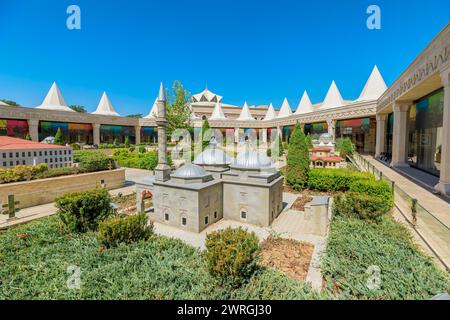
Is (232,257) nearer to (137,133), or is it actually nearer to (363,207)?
(363,207)

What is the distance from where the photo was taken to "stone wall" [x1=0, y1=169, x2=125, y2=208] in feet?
40.7

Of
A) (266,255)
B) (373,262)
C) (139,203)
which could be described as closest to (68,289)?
(266,255)

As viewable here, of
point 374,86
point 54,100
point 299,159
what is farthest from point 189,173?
point 54,100

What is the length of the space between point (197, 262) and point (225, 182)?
16.4 feet

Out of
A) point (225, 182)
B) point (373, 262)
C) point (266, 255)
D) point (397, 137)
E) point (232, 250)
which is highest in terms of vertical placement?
point (397, 137)

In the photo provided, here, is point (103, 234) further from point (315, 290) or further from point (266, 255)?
point (315, 290)

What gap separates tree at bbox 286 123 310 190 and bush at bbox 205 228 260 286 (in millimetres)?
11440

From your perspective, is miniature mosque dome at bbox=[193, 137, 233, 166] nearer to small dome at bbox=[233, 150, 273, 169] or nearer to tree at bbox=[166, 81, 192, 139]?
small dome at bbox=[233, 150, 273, 169]

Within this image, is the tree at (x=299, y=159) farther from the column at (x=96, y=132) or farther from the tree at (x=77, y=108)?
the tree at (x=77, y=108)

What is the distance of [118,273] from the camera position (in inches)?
240

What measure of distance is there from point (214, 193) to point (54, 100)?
47.5 metres

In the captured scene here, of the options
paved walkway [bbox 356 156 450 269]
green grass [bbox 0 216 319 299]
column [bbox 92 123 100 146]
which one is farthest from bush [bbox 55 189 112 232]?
column [bbox 92 123 100 146]

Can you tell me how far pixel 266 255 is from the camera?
25.2 feet

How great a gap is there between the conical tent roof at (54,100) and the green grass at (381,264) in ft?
165
